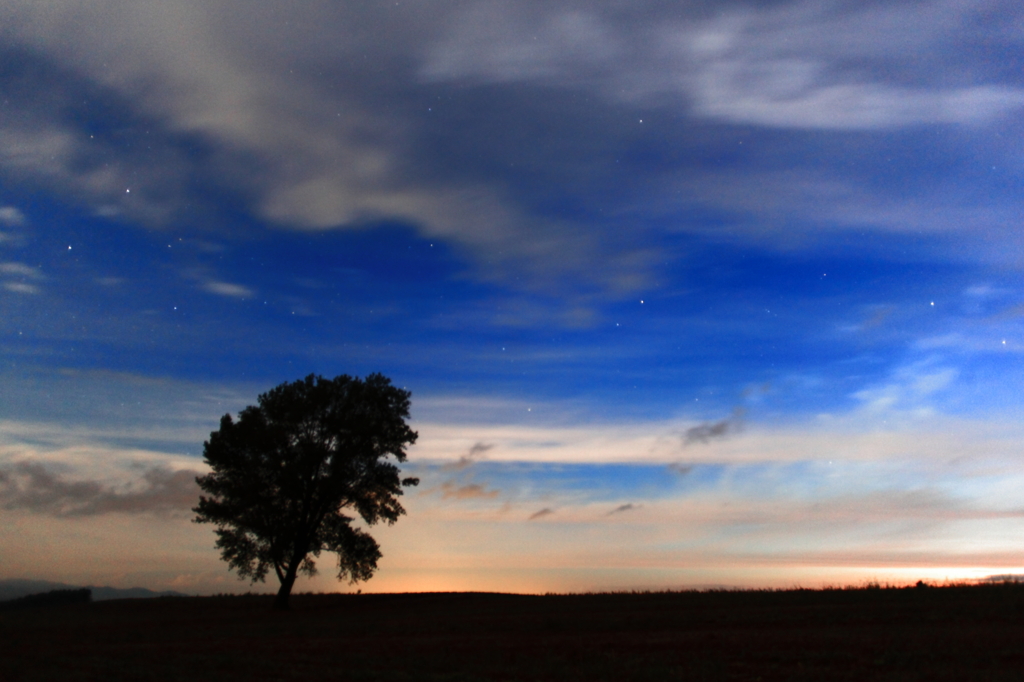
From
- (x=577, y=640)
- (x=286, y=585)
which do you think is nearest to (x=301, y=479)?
(x=286, y=585)

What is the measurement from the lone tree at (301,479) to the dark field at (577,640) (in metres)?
3.72

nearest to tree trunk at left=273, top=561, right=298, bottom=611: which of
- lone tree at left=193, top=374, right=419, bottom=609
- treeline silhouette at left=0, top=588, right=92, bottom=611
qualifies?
lone tree at left=193, top=374, right=419, bottom=609

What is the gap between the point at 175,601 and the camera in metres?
50.6

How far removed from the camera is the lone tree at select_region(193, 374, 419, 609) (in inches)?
1679

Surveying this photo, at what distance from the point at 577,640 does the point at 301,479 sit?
23.5 m

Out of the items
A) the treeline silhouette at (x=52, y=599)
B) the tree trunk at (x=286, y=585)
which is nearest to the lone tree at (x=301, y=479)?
the tree trunk at (x=286, y=585)

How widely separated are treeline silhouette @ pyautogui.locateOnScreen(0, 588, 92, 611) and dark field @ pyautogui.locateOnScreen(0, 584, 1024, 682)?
15.5 metres

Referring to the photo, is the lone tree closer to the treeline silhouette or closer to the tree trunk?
the tree trunk

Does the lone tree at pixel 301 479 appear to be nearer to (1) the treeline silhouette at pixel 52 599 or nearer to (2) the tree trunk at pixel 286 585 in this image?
(2) the tree trunk at pixel 286 585

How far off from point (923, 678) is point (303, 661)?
16.0 meters

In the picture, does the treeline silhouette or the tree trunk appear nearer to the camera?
the tree trunk

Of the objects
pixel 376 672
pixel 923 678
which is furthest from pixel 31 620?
pixel 923 678

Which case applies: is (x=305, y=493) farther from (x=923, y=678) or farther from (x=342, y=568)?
(x=923, y=678)

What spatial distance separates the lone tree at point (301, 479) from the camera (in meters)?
42.7
